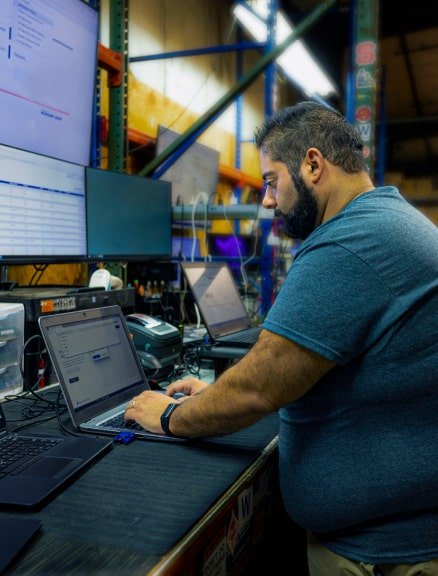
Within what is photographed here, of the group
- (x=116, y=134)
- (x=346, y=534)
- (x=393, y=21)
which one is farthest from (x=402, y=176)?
(x=346, y=534)

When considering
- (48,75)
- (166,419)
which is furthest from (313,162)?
(48,75)

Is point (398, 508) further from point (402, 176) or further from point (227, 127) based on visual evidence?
point (402, 176)

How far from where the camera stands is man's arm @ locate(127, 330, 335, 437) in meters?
0.75

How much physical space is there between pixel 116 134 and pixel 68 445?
167 centimetres

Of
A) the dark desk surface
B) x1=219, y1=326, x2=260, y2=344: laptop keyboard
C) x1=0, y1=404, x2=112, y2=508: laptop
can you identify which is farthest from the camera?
x1=219, y1=326, x2=260, y2=344: laptop keyboard

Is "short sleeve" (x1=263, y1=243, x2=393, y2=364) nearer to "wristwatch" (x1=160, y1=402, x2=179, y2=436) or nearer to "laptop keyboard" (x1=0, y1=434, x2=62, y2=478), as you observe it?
"wristwatch" (x1=160, y1=402, x2=179, y2=436)

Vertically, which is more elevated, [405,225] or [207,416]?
[405,225]

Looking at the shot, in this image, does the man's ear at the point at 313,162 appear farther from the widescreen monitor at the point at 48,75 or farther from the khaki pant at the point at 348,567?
the widescreen monitor at the point at 48,75

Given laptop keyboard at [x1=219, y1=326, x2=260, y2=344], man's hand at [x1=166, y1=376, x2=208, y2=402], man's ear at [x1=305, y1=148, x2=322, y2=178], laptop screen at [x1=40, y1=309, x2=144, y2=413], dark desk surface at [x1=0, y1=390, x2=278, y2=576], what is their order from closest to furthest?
1. dark desk surface at [x1=0, y1=390, x2=278, y2=576]
2. man's ear at [x1=305, y1=148, x2=322, y2=178]
3. laptop screen at [x1=40, y1=309, x2=144, y2=413]
4. man's hand at [x1=166, y1=376, x2=208, y2=402]
5. laptop keyboard at [x1=219, y1=326, x2=260, y2=344]

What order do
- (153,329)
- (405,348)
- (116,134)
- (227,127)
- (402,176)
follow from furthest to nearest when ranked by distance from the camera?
(402,176), (227,127), (116,134), (153,329), (405,348)

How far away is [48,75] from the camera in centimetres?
181

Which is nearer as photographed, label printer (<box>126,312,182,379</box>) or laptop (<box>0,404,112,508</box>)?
laptop (<box>0,404,112,508</box>)

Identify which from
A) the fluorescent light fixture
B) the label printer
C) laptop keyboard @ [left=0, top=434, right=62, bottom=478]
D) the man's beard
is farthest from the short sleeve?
→ the fluorescent light fixture

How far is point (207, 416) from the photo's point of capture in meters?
0.87
